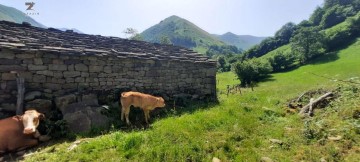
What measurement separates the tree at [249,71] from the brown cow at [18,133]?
50157 millimetres

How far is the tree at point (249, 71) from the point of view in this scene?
185ft

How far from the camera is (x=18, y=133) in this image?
709 cm

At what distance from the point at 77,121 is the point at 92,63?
2881 mm

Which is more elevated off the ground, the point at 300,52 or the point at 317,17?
the point at 317,17

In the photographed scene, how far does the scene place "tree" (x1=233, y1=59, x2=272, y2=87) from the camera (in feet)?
185

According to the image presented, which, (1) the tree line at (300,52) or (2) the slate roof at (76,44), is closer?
(2) the slate roof at (76,44)

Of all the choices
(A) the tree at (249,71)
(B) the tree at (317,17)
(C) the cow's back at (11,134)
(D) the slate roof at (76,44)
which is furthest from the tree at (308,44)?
(C) the cow's back at (11,134)

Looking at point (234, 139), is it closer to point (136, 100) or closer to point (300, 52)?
point (136, 100)

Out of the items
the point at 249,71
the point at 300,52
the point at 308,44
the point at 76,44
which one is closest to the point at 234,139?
the point at 76,44

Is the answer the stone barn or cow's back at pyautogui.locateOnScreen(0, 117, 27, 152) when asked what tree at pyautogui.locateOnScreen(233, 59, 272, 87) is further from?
cow's back at pyautogui.locateOnScreen(0, 117, 27, 152)

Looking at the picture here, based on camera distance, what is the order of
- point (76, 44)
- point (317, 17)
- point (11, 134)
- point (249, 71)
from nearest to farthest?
point (11, 134) < point (76, 44) < point (249, 71) < point (317, 17)

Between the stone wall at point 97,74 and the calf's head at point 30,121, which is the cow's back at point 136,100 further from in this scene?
the calf's head at point 30,121

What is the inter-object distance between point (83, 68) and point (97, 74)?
1.97ft

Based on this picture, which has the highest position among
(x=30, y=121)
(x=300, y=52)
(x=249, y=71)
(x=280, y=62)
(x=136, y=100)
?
(x=300, y=52)
